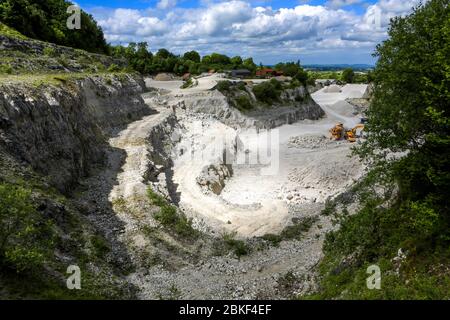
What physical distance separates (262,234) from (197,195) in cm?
927

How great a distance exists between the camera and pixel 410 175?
1830 cm

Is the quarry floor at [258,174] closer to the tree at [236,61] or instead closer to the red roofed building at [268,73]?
the red roofed building at [268,73]

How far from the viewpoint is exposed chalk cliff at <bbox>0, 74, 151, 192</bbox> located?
2508 centimetres

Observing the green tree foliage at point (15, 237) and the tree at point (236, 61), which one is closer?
the green tree foliage at point (15, 237)

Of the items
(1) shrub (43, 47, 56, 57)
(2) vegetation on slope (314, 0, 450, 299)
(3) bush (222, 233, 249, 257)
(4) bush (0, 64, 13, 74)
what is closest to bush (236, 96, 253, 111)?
(1) shrub (43, 47, 56, 57)

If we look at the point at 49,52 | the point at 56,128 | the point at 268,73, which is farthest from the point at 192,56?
the point at 56,128

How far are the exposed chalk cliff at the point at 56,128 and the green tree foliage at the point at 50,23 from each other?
84.8 feet

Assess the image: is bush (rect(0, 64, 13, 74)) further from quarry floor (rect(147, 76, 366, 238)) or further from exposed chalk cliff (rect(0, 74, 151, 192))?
quarry floor (rect(147, 76, 366, 238))

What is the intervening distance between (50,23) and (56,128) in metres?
50.9

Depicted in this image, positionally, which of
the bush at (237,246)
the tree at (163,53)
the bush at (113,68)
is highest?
the tree at (163,53)

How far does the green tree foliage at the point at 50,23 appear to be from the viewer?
59631mm

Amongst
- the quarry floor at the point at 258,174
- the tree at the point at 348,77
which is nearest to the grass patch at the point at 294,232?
the quarry floor at the point at 258,174

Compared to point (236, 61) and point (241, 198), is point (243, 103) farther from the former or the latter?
point (236, 61)
